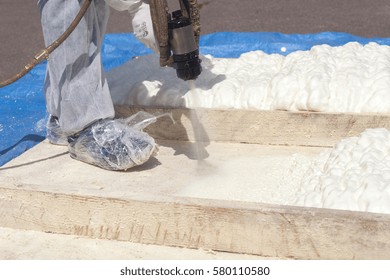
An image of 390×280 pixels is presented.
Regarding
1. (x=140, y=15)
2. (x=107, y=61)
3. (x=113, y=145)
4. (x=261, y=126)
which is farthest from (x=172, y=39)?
(x=107, y=61)

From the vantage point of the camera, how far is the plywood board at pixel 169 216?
2.25m

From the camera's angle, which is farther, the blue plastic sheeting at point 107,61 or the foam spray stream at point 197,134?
the blue plastic sheeting at point 107,61

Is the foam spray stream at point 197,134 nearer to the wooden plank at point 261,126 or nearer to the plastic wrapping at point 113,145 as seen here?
the wooden plank at point 261,126

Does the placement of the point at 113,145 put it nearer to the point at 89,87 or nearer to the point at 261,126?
the point at 89,87

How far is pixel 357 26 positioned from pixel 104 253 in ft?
13.0

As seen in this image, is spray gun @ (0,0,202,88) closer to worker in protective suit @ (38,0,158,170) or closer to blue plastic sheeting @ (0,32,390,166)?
worker in protective suit @ (38,0,158,170)

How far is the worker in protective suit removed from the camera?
289 centimetres

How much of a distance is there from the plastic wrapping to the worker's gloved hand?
1.40ft

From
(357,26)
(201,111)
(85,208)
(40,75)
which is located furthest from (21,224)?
(357,26)

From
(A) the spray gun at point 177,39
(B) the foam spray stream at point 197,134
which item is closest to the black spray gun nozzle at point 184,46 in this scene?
(A) the spray gun at point 177,39

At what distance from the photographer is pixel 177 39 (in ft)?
9.17

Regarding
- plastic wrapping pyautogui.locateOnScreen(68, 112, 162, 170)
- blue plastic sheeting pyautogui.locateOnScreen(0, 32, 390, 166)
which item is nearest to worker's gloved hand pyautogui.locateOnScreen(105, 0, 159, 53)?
plastic wrapping pyautogui.locateOnScreen(68, 112, 162, 170)

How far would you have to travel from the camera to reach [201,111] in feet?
10.6

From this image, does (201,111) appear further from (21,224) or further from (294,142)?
(21,224)
